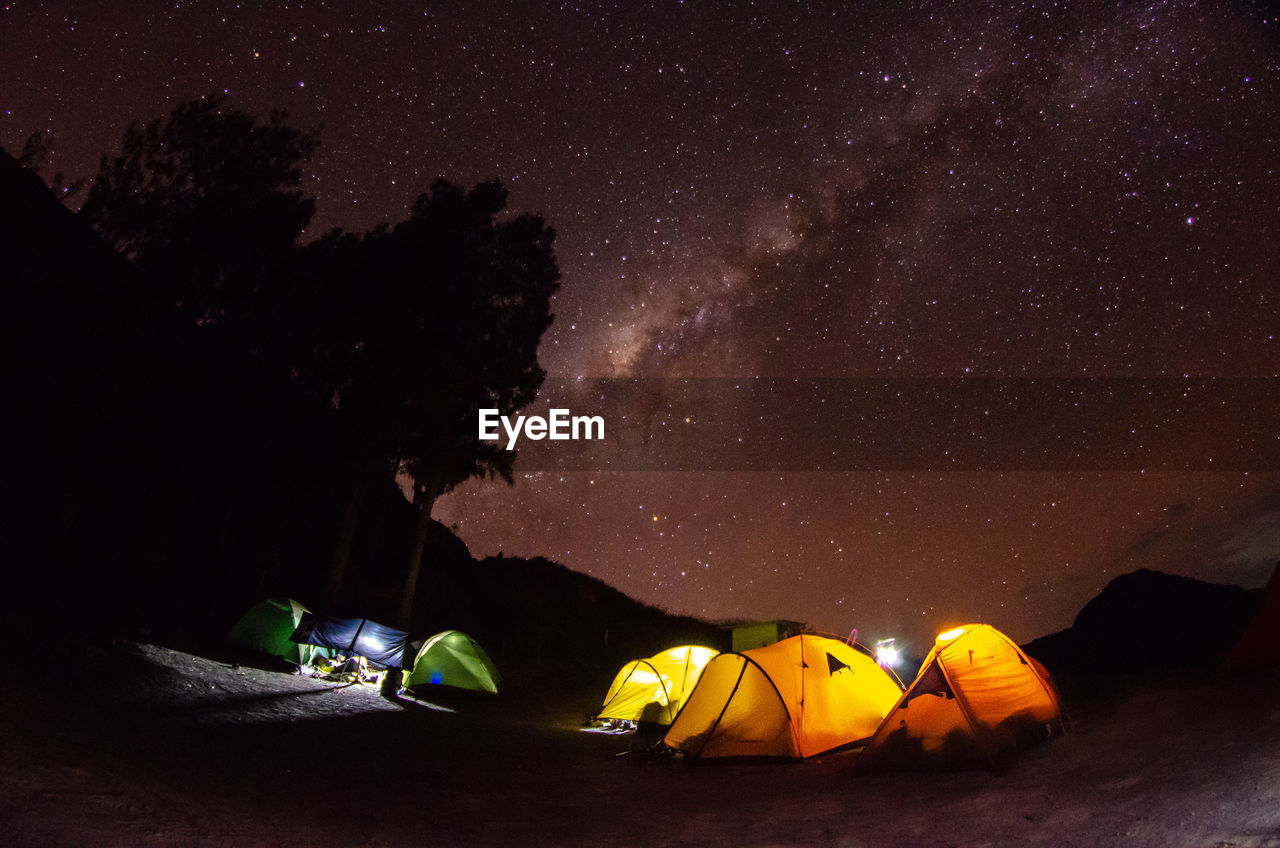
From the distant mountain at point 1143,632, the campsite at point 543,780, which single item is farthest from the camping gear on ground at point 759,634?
the campsite at point 543,780

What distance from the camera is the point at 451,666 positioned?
18.7m

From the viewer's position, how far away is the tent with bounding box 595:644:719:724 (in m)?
15.5

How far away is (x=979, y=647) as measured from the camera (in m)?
9.85

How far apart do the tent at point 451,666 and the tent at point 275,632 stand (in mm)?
2436

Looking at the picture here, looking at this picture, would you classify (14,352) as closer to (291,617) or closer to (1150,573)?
(291,617)

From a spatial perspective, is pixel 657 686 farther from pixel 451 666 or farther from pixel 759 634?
pixel 451 666

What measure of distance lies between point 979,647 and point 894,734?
1.89m

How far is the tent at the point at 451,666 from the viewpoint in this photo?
721 inches

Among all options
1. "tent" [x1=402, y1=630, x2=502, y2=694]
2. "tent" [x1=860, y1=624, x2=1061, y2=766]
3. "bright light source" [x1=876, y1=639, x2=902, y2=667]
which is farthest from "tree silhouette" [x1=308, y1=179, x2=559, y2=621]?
"tent" [x1=860, y1=624, x2=1061, y2=766]

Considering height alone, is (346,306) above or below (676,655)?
above

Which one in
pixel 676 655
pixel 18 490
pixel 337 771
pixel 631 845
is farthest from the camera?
pixel 18 490

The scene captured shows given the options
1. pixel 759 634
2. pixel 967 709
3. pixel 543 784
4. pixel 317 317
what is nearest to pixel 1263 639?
pixel 967 709

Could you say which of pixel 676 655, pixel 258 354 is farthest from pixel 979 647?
pixel 258 354

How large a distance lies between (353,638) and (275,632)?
7.29 ft
